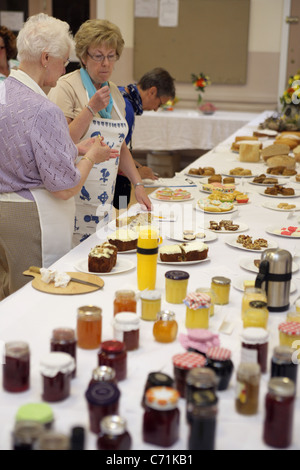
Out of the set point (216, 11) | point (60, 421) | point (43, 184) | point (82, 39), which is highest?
point (216, 11)

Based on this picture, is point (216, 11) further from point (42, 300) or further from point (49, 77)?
point (42, 300)

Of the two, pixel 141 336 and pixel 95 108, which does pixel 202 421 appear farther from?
pixel 95 108

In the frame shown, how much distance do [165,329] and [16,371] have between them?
0.45m

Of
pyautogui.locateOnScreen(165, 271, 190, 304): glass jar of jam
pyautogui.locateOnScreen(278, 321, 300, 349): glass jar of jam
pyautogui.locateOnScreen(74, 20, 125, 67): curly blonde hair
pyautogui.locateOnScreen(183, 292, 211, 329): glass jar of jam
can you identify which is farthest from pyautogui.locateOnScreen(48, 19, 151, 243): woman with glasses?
pyautogui.locateOnScreen(278, 321, 300, 349): glass jar of jam

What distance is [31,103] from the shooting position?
2322 mm

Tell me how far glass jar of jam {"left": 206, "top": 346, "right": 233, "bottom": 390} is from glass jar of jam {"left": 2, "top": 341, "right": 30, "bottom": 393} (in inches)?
16.6

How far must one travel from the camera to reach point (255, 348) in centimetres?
152

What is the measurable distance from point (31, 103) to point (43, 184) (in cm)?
34

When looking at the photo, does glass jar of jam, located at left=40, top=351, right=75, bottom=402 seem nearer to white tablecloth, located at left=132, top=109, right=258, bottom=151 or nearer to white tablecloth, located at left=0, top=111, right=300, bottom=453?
white tablecloth, located at left=0, top=111, right=300, bottom=453

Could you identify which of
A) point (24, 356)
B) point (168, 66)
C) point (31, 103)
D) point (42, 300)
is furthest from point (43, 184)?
point (168, 66)

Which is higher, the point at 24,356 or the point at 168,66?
the point at 168,66

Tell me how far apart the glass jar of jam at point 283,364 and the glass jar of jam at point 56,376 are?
0.47 m

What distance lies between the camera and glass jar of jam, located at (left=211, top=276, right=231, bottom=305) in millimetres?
1954

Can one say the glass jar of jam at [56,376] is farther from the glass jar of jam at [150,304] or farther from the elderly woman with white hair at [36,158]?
the elderly woman with white hair at [36,158]
